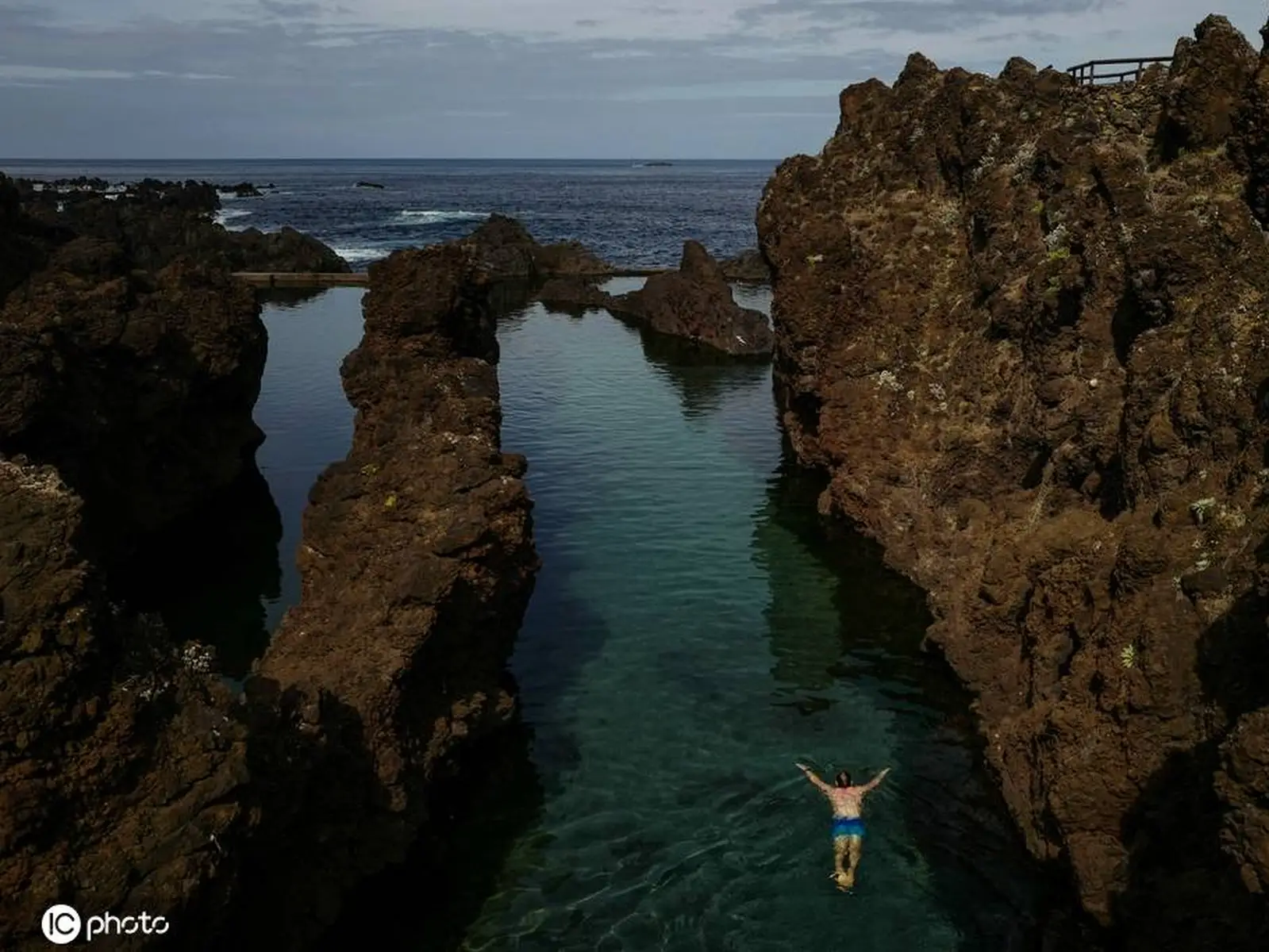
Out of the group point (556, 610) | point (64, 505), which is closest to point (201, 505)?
point (556, 610)

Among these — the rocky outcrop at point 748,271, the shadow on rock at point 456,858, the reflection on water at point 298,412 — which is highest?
the rocky outcrop at point 748,271

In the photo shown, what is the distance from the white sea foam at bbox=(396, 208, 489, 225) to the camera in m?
170

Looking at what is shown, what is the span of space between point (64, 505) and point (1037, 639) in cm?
1449

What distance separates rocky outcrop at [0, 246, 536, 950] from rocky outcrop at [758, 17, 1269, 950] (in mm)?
9490

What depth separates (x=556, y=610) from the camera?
27.0 meters

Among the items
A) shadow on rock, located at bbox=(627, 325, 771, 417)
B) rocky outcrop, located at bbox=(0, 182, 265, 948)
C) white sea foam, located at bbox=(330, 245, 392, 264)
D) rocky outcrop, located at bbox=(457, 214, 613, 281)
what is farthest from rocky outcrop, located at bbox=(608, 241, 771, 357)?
rocky outcrop, located at bbox=(0, 182, 265, 948)

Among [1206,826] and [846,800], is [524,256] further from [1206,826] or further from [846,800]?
[1206,826]

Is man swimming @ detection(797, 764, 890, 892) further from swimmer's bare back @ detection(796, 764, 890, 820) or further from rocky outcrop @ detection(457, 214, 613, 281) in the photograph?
rocky outcrop @ detection(457, 214, 613, 281)

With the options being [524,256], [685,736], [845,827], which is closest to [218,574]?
[685,736]

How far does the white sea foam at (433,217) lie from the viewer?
6673 inches

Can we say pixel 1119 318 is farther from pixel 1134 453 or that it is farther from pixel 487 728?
pixel 487 728

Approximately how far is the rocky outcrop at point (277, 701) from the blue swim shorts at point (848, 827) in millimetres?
6279

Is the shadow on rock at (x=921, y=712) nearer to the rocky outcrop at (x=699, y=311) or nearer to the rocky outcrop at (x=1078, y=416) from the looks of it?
the rocky outcrop at (x=1078, y=416)

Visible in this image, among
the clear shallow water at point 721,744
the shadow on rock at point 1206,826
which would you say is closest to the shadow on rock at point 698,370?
the clear shallow water at point 721,744
